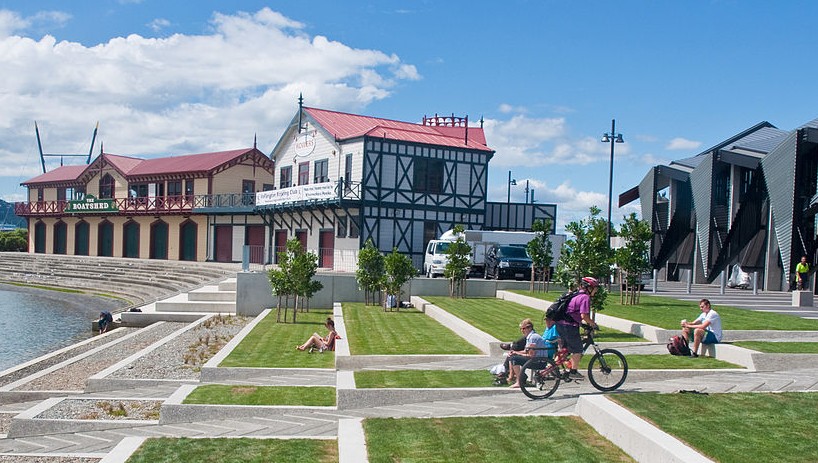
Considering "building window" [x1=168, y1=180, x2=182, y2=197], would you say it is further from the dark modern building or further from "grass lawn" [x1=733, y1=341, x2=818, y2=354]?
"grass lawn" [x1=733, y1=341, x2=818, y2=354]

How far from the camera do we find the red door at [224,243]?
1881 inches

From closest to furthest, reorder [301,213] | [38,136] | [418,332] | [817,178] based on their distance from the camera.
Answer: [418,332] < [817,178] < [301,213] < [38,136]

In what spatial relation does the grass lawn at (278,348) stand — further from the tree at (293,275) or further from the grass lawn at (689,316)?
the grass lawn at (689,316)

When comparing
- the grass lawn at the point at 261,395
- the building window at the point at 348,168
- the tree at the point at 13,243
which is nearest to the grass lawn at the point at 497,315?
the grass lawn at the point at 261,395

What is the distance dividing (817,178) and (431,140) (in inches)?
670

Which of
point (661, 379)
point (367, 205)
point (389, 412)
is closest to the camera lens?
Answer: point (389, 412)

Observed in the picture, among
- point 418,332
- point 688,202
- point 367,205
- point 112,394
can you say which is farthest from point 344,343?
point 688,202

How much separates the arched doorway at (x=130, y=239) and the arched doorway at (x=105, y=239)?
1529mm

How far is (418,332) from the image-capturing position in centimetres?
1884

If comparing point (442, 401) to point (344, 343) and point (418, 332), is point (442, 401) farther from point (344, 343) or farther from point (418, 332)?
point (418, 332)

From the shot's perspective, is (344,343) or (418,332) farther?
(418,332)

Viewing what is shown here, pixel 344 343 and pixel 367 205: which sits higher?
pixel 367 205

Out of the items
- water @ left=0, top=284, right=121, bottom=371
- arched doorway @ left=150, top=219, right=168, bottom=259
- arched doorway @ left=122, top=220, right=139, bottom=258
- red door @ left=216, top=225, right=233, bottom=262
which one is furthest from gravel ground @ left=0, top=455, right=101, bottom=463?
arched doorway @ left=122, top=220, right=139, bottom=258

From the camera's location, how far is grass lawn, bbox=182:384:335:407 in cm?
1135
